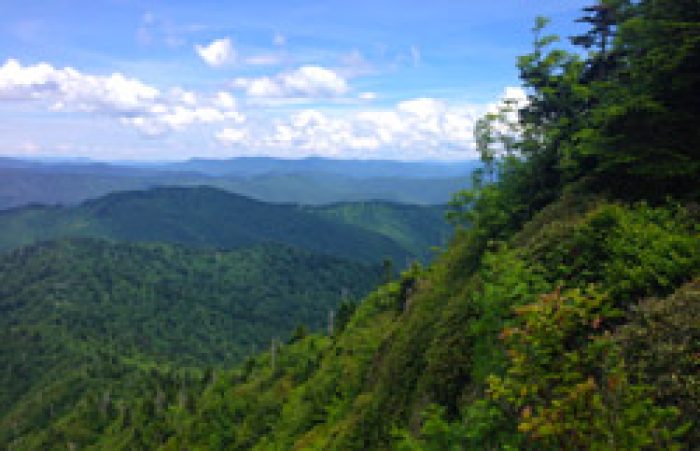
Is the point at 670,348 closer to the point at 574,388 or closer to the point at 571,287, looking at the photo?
the point at 574,388

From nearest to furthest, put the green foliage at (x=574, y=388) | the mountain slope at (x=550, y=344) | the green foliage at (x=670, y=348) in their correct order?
the green foliage at (x=574, y=388)
the mountain slope at (x=550, y=344)
the green foliage at (x=670, y=348)

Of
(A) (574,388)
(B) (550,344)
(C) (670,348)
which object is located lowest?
(A) (574,388)

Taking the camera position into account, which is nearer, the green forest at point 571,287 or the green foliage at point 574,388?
the green foliage at point 574,388

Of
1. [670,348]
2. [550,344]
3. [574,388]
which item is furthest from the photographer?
[550,344]

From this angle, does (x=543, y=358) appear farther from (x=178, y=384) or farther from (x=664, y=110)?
(x=178, y=384)

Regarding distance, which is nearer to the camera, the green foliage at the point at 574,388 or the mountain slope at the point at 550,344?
the green foliage at the point at 574,388

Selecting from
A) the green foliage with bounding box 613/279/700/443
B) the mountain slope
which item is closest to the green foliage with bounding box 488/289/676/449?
the mountain slope

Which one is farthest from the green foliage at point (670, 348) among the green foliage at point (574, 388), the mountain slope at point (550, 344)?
the green foliage at point (574, 388)

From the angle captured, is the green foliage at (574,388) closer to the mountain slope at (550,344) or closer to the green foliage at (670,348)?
the mountain slope at (550,344)

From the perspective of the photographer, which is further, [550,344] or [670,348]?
[550,344]

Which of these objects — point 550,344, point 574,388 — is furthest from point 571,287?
point 574,388

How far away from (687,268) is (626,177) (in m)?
6.66

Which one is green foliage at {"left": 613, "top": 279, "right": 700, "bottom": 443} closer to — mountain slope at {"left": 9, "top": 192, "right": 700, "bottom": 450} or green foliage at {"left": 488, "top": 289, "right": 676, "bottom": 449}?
mountain slope at {"left": 9, "top": 192, "right": 700, "bottom": 450}

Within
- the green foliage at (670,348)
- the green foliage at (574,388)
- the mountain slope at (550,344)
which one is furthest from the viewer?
the green foliage at (670,348)
